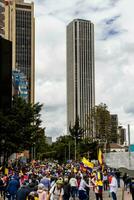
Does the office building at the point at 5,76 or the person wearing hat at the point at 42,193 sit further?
the office building at the point at 5,76

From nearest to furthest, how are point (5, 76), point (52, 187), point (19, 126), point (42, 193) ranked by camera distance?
point (42, 193), point (52, 187), point (5, 76), point (19, 126)

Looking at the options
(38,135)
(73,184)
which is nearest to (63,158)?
(38,135)

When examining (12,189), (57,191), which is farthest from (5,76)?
(12,189)

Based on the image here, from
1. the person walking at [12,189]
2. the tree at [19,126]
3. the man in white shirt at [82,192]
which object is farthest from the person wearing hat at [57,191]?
the tree at [19,126]

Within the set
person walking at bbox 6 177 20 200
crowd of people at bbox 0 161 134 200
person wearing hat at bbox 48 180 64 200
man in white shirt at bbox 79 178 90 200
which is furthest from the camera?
man in white shirt at bbox 79 178 90 200

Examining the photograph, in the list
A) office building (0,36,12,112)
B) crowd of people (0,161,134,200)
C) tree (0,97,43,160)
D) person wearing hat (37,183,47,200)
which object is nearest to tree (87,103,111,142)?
tree (0,97,43,160)

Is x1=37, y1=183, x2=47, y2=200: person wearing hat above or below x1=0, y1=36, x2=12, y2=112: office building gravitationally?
below

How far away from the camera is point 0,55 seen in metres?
16.7

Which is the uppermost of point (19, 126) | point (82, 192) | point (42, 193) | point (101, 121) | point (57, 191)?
point (101, 121)

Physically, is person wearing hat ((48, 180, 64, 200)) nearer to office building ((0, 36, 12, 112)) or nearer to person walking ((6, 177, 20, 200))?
office building ((0, 36, 12, 112))

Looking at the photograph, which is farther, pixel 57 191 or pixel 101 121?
pixel 101 121

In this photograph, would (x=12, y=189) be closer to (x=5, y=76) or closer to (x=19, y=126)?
(x=5, y=76)

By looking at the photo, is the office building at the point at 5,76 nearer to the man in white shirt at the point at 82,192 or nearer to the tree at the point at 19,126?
the man in white shirt at the point at 82,192

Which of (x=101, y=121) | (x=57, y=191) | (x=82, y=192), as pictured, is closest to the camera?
(x=57, y=191)
